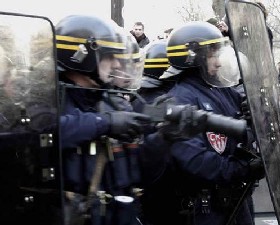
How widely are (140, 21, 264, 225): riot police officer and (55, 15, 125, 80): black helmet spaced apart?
662mm

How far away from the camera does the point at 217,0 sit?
43.4 ft

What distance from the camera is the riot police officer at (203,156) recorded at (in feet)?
12.2

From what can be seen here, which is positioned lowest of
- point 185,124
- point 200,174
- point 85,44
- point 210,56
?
point 200,174

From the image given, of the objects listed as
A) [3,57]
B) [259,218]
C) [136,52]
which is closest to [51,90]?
[3,57]

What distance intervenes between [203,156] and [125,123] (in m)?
0.85

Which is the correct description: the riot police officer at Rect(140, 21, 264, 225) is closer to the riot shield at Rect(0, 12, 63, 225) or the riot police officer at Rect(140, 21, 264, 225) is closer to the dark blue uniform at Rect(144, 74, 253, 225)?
the dark blue uniform at Rect(144, 74, 253, 225)

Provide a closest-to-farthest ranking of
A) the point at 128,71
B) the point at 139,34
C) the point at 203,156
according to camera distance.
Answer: the point at 128,71 < the point at 203,156 < the point at 139,34

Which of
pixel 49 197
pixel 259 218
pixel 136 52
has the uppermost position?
pixel 136 52

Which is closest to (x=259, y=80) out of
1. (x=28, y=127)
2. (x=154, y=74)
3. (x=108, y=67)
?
(x=108, y=67)

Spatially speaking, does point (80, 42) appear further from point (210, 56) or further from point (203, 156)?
point (210, 56)

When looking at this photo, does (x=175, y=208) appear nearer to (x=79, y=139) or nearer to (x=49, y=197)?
(x=79, y=139)

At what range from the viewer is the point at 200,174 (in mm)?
3705

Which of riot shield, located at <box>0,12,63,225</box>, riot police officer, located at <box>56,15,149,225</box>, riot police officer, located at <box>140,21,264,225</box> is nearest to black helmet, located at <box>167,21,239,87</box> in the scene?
riot police officer, located at <box>140,21,264,225</box>

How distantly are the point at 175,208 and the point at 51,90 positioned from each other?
163 centimetres
